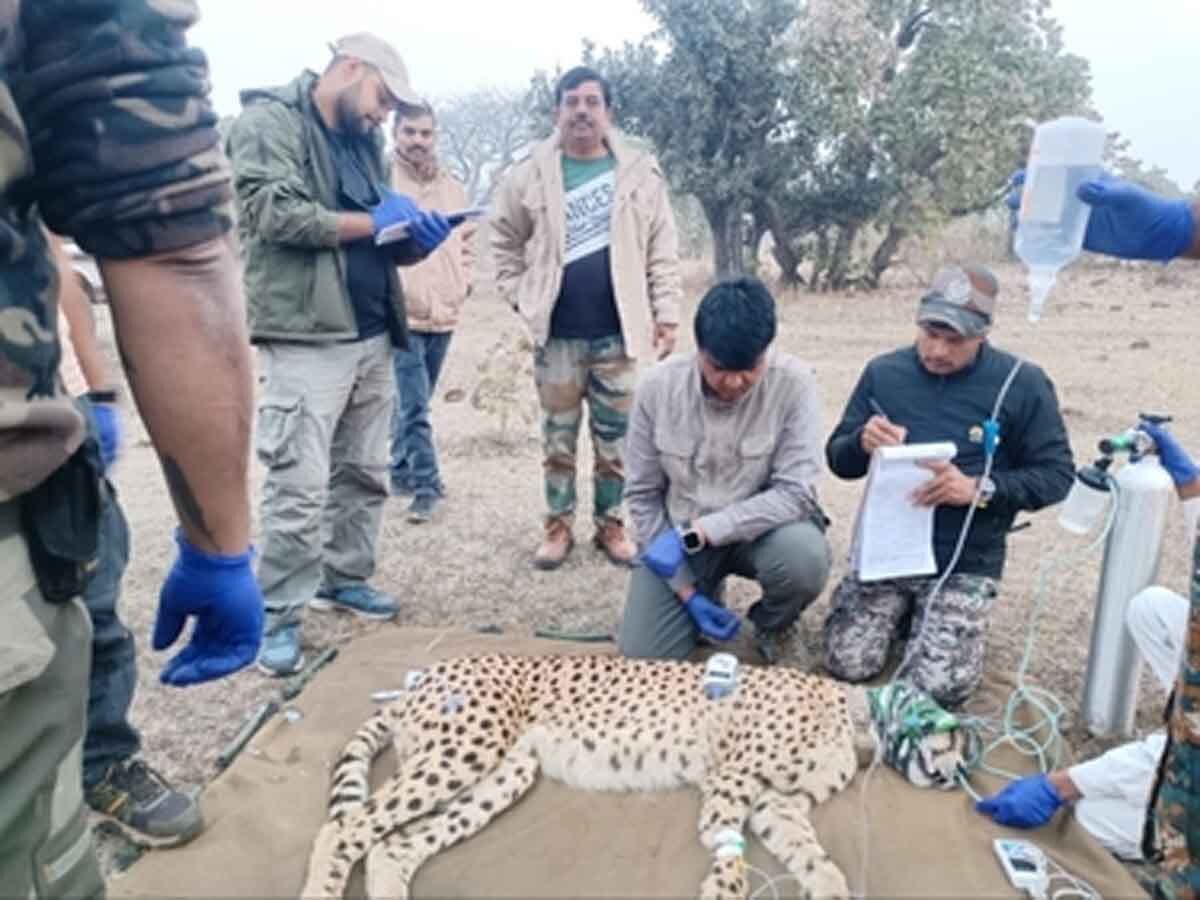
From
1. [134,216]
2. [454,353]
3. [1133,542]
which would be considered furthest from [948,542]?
[454,353]

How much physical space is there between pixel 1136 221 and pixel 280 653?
321 cm

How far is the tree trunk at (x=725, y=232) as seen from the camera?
16.1 meters

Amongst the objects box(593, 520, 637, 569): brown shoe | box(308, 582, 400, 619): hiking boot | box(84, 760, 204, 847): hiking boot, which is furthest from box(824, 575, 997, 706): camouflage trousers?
box(84, 760, 204, 847): hiking boot

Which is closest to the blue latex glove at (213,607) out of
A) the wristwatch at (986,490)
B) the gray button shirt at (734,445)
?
the gray button shirt at (734,445)

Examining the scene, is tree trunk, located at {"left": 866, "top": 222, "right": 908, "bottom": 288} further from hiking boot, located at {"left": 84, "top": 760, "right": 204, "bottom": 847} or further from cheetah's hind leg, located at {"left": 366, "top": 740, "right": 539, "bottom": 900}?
hiking boot, located at {"left": 84, "top": 760, "right": 204, "bottom": 847}

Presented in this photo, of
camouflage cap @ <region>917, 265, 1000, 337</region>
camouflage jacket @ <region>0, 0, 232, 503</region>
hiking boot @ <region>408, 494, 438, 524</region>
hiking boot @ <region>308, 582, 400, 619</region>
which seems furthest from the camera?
hiking boot @ <region>408, 494, 438, 524</region>

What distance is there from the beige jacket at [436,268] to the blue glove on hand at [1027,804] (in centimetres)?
393

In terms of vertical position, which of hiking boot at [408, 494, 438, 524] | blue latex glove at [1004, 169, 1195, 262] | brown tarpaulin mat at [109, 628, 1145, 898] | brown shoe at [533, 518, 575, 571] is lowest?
hiking boot at [408, 494, 438, 524]

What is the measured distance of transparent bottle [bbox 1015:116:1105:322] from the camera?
286 centimetres

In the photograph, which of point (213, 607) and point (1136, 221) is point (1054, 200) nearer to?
point (1136, 221)

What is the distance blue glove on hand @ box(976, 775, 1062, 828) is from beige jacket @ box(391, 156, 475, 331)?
3.93 meters

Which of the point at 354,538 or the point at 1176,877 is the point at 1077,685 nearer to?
the point at 1176,877

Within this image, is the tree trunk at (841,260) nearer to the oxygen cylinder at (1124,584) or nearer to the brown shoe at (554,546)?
the brown shoe at (554,546)

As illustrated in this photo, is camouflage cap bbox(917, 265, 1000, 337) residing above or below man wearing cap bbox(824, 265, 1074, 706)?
above
